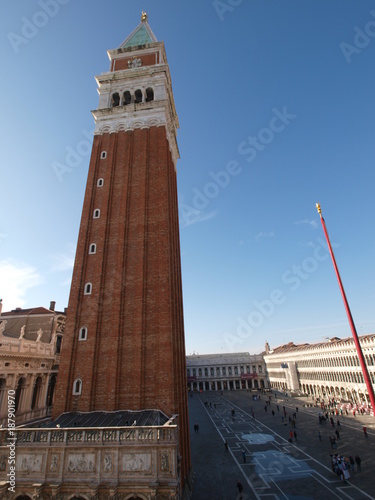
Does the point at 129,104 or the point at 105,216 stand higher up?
the point at 129,104

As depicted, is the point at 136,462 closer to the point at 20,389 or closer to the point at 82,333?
the point at 82,333

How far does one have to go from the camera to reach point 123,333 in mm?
22516

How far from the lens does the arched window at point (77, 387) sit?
20.8m

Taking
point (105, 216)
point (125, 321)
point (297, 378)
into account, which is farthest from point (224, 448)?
point (297, 378)

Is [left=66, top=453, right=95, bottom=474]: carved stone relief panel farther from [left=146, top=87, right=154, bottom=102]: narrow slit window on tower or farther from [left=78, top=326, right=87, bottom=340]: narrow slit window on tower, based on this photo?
[left=146, top=87, right=154, bottom=102]: narrow slit window on tower

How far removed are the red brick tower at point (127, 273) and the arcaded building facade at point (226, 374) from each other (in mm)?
86414

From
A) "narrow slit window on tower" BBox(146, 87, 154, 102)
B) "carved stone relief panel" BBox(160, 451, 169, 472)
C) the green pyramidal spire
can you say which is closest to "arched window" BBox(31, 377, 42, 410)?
"carved stone relief panel" BBox(160, 451, 169, 472)

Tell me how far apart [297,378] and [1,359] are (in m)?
78.5

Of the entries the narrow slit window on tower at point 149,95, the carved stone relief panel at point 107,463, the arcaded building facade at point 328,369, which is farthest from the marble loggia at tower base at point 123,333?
the arcaded building facade at point 328,369

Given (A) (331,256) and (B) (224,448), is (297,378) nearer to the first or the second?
(B) (224,448)

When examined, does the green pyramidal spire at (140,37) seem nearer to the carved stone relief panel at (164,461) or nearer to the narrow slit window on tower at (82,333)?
the narrow slit window on tower at (82,333)

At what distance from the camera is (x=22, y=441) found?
15906mm

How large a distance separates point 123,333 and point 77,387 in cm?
483

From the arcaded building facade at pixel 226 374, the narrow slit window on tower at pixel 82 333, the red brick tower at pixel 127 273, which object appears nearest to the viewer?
the red brick tower at pixel 127 273
